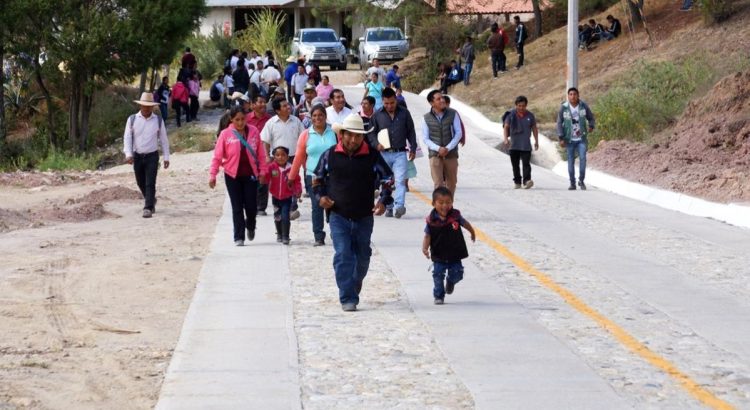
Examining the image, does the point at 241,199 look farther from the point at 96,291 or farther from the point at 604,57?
the point at 604,57

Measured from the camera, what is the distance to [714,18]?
138 feet

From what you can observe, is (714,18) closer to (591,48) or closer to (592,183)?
(591,48)

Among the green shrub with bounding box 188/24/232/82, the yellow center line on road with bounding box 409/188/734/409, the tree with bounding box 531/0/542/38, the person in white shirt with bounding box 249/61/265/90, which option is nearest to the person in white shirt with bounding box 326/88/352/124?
the yellow center line on road with bounding box 409/188/734/409

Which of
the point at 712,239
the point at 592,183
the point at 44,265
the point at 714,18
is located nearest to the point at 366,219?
the point at 44,265

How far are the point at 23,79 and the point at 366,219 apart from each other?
37280 mm

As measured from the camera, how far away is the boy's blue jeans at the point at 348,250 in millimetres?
11375

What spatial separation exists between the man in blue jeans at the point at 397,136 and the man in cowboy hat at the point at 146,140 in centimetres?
322

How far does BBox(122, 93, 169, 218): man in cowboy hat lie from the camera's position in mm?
19375

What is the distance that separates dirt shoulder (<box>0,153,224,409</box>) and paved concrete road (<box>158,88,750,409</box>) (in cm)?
39

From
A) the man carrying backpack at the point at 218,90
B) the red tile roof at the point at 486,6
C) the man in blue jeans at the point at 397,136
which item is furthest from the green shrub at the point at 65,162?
the red tile roof at the point at 486,6

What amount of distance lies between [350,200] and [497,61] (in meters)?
39.1

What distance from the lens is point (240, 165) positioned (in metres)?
15.6

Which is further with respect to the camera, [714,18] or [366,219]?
[714,18]

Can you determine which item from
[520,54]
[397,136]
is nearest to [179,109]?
[520,54]
